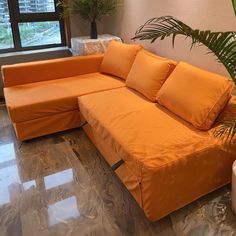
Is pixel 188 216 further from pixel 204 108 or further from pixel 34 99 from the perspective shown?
pixel 34 99

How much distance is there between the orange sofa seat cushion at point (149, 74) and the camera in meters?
2.17

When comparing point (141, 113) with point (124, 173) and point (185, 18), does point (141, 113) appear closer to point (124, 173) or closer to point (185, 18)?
point (124, 173)

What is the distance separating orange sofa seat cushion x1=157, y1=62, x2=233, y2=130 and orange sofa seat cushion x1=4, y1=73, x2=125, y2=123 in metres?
0.84

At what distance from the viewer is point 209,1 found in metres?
2.05

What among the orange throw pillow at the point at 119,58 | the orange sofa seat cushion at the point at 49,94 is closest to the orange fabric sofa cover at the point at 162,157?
the orange sofa seat cushion at the point at 49,94

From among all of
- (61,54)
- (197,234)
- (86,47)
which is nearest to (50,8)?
(61,54)

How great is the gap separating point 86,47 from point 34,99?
42.1 inches

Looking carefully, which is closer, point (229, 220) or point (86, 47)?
point (229, 220)

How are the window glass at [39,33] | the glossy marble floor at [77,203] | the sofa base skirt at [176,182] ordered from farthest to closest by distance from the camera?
the window glass at [39,33]
the glossy marble floor at [77,203]
the sofa base skirt at [176,182]

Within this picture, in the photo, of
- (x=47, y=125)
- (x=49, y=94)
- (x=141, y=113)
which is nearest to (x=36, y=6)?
(x=49, y=94)

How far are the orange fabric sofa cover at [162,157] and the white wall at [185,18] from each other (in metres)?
0.70

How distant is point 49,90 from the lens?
8.37 ft

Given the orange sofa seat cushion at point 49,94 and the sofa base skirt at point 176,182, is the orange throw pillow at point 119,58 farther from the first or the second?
the sofa base skirt at point 176,182

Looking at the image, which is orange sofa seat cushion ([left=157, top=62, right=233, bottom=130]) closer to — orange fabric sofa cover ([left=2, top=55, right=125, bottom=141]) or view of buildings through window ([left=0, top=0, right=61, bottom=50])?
orange fabric sofa cover ([left=2, top=55, right=125, bottom=141])
